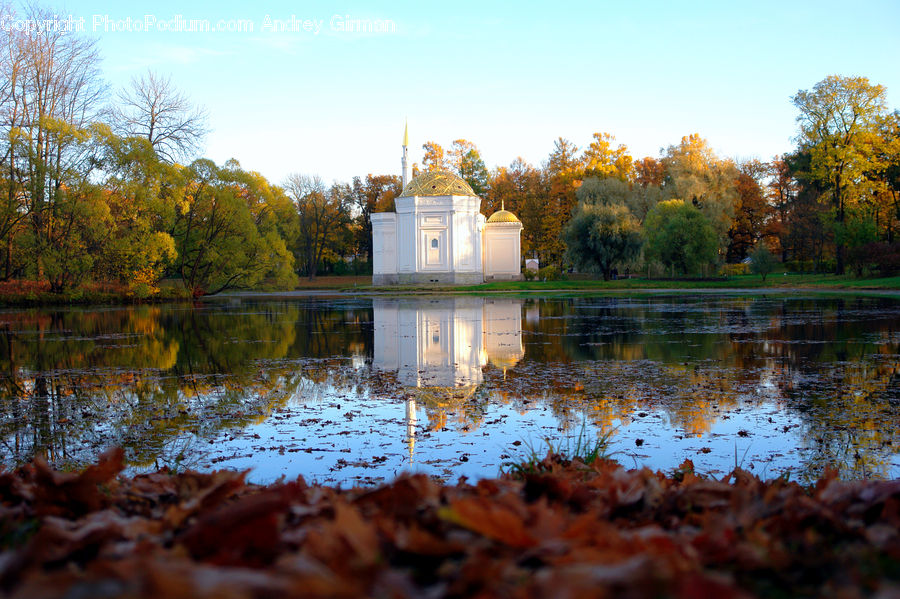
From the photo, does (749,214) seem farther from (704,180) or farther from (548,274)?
(548,274)

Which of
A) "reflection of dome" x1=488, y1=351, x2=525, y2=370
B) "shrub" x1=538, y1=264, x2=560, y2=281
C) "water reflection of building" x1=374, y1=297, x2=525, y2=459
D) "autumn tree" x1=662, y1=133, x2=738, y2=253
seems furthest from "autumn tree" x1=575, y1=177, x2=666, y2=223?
"reflection of dome" x1=488, y1=351, x2=525, y2=370

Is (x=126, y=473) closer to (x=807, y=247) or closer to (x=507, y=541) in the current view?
(x=507, y=541)

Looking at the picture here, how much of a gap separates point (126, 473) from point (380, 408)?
11.3ft

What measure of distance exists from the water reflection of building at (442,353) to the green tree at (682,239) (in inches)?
1324

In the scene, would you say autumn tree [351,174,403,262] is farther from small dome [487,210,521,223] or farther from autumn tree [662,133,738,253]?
autumn tree [662,133,738,253]

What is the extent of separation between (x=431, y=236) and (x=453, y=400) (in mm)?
57196

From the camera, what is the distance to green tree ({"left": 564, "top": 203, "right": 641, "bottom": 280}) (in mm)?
55438

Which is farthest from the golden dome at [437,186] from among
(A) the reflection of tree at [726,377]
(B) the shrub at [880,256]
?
(A) the reflection of tree at [726,377]

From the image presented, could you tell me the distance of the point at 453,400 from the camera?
9180 millimetres

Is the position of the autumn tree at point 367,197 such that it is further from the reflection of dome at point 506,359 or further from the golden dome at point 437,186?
the reflection of dome at point 506,359

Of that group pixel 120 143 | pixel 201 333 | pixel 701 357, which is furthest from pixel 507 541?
pixel 120 143

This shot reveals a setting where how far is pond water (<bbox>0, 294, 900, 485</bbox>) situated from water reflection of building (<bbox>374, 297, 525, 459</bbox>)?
7 cm

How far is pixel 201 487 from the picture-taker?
4055 mm

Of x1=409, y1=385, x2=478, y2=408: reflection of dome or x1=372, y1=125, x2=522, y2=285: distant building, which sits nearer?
x1=409, y1=385, x2=478, y2=408: reflection of dome
